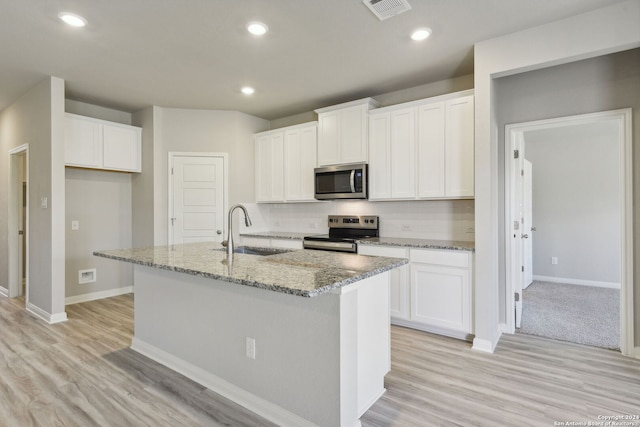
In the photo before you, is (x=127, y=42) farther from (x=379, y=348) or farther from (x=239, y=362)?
(x=379, y=348)

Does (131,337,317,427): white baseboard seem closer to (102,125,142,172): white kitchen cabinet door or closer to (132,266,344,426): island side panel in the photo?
(132,266,344,426): island side panel

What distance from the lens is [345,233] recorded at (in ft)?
14.6

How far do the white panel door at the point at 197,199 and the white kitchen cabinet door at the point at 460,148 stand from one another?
3.04m

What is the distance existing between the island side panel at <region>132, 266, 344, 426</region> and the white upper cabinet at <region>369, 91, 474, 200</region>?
222cm

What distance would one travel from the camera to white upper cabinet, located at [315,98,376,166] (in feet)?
12.9

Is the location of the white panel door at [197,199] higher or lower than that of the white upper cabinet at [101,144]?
lower

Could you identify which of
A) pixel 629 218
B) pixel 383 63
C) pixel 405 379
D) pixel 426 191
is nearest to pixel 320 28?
pixel 383 63

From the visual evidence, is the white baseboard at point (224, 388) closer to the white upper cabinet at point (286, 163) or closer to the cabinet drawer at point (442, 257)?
the cabinet drawer at point (442, 257)

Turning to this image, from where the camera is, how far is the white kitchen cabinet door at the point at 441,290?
305 centimetres

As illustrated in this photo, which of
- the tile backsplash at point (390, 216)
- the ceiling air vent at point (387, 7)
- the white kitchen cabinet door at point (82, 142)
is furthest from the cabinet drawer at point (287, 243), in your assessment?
the ceiling air vent at point (387, 7)

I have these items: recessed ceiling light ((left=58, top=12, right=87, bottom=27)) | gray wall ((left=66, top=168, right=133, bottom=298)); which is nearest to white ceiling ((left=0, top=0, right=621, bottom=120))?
recessed ceiling light ((left=58, top=12, right=87, bottom=27))

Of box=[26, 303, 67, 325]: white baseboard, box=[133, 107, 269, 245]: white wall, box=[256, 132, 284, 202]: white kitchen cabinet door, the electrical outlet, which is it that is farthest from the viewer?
box=[256, 132, 284, 202]: white kitchen cabinet door

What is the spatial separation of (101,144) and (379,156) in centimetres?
355

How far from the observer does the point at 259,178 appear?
505 centimetres
